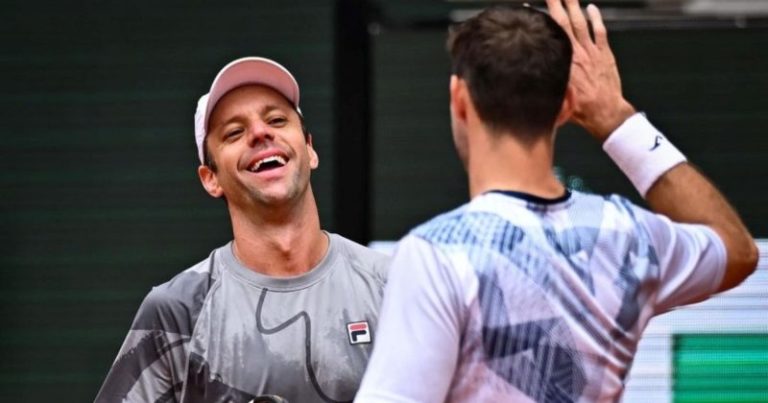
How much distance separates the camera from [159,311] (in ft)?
11.6

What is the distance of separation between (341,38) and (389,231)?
70 cm

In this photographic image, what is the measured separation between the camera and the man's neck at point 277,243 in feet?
12.0

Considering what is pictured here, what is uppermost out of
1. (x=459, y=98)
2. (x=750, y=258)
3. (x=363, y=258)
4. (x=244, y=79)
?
(x=459, y=98)

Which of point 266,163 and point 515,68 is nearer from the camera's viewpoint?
point 515,68

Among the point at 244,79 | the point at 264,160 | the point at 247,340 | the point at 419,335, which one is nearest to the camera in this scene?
the point at 419,335

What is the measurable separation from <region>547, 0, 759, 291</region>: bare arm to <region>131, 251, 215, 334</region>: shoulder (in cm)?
126

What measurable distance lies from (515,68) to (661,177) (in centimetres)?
38

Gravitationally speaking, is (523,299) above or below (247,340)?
above

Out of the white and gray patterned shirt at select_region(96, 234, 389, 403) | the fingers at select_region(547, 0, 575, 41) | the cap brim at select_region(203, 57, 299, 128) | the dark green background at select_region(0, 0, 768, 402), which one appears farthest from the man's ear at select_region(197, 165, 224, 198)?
the dark green background at select_region(0, 0, 768, 402)

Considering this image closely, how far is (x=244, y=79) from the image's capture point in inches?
148

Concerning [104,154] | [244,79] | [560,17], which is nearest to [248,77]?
[244,79]

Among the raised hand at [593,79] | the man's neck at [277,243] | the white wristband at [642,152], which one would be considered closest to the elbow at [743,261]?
the white wristband at [642,152]

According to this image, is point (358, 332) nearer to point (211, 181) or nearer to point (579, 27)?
point (211, 181)

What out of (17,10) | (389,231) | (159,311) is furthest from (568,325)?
(17,10)
